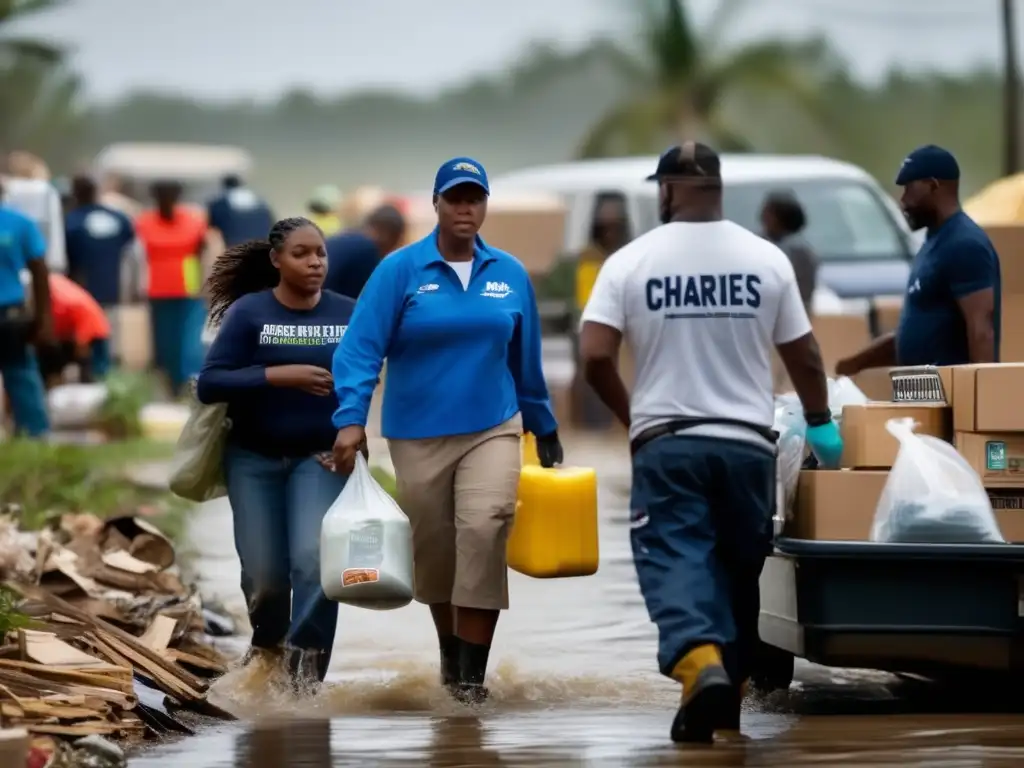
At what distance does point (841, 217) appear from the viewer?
2227cm

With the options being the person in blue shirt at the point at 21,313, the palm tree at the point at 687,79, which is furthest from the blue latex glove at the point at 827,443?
the palm tree at the point at 687,79

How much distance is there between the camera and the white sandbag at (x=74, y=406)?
21.1 metres

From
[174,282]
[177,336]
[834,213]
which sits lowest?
[177,336]

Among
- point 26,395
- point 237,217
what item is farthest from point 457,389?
point 237,217

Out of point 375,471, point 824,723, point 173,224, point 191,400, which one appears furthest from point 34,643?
point 173,224

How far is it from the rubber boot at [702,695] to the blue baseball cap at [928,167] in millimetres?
2427

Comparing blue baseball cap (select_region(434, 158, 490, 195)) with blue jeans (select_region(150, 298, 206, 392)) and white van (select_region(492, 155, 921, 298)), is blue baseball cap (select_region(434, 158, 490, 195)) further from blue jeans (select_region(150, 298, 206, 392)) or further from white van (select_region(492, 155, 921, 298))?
blue jeans (select_region(150, 298, 206, 392))

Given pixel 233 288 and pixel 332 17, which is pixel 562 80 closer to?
pixel 332 17

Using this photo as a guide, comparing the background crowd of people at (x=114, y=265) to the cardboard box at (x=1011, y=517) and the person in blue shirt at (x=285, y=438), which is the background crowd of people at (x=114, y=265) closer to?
the person in blue shirt at (x=285, y=438)

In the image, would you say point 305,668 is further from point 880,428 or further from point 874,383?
point 874,383

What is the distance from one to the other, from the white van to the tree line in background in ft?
113

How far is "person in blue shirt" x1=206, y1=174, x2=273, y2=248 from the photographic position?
25672 mm

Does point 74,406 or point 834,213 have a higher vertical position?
point 834,213

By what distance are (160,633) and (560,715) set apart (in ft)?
5.74
